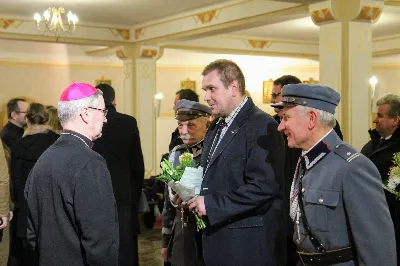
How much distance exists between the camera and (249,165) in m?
3.21

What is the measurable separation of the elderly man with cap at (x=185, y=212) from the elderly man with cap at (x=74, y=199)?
101 cm

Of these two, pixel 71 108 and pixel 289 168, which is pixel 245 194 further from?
pixel 289 168

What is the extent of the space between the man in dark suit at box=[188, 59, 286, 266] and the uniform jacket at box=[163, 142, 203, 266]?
1.54 feet

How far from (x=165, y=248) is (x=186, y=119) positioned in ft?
2.96

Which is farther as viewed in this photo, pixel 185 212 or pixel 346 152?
pixel 185 212

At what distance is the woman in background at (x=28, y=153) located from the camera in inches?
219

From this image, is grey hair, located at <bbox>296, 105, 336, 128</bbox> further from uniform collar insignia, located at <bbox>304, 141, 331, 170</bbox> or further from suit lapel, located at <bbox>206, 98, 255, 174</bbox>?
suit lapel, located at <bbox>206, 98, 255, 174</bbox>

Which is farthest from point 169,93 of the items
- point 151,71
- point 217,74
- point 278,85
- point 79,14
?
point 217,74

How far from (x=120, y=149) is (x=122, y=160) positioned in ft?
0.28

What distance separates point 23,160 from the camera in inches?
222

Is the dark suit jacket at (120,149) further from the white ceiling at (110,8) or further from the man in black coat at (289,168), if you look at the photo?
the white ceiling at (110,8)

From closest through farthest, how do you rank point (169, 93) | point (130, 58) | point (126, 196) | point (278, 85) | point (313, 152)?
point (313, 152), point (126, 196), point (278, 85), point (130, 58), point (169, 93)

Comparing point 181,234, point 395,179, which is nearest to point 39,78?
point 181,234

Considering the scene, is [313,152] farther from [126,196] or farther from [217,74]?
[126,196]
